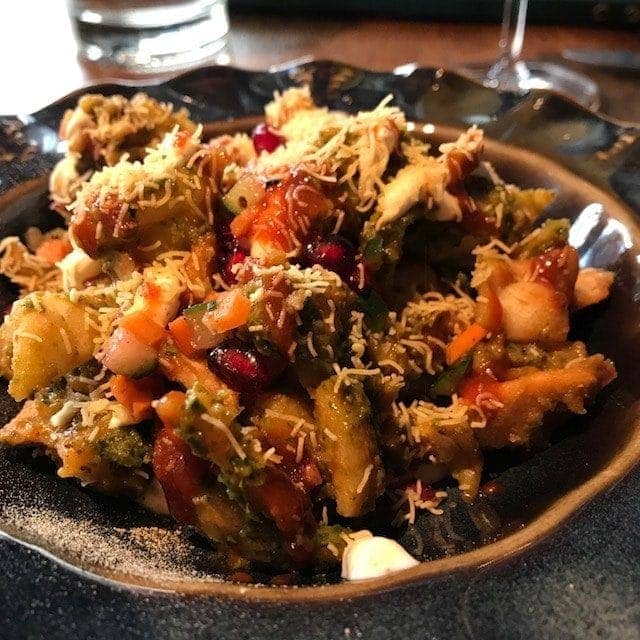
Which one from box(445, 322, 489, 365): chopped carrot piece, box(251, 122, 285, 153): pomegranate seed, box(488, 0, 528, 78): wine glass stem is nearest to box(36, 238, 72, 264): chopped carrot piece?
box(251, 122, 285, 153): pomegranate seed

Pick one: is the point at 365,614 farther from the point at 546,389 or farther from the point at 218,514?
the point at 546,389

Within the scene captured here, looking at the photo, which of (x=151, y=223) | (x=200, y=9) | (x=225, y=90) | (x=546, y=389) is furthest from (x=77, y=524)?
(x=200, y=9)

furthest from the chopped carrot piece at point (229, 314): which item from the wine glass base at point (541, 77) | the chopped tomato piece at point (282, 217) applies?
the wine glass base at point (541, 77)

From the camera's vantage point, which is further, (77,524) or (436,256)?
(436,256)

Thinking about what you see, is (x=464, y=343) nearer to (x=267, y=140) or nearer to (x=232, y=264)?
(x=232, y=264)

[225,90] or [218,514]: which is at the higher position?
[225,90]

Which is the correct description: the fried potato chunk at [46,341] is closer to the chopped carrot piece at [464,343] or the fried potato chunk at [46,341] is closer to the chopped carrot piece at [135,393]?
the chopped carrot piece at [135,393]

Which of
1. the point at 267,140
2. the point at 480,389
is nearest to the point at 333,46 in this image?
the point at 267,140
